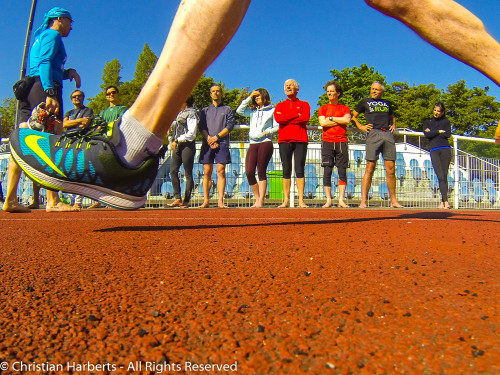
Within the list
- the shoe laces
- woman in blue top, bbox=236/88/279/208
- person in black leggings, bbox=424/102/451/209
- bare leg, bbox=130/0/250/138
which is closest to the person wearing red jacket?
woman in blue top, bbox=236/88/279/208

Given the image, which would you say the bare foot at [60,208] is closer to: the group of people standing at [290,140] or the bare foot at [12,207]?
the bare foot at [12,207]

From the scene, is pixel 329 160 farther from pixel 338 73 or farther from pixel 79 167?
pixel 338 73

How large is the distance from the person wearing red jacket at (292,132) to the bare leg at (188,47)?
5388 mm

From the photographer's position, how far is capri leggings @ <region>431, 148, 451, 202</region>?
8.07 meters

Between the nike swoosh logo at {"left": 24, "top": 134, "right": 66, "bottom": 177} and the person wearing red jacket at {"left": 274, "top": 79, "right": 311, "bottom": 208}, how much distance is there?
5.31m

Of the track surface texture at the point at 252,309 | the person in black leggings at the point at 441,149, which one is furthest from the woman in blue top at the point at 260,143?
Result: the track surface texture at the point at 252,309

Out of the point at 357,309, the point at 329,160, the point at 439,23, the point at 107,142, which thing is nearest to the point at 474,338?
the point at 357,309

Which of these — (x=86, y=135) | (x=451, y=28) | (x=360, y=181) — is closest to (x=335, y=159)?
(x=360, y=181)

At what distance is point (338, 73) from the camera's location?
133ft

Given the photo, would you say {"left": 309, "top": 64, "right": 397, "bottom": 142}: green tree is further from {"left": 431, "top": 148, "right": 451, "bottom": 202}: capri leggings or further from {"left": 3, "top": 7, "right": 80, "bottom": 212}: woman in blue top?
{"left": 3, "top": 7, "right": 80, "bottom": 212}: woman in blue top

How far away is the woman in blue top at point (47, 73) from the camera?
13.7ft

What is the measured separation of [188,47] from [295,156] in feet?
18.3

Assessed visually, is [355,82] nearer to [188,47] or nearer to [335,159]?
[335,159]

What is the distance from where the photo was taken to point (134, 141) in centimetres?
200
